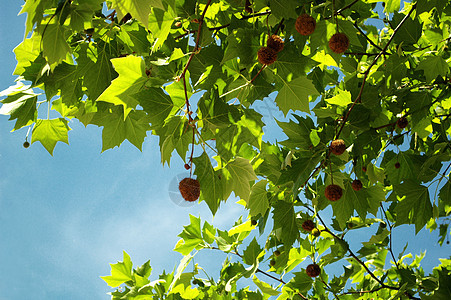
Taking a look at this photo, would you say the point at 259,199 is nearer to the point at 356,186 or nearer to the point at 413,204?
the point at 356,186

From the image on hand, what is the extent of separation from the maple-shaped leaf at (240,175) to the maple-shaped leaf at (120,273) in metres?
1.86

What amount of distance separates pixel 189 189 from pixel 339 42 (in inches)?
39.3

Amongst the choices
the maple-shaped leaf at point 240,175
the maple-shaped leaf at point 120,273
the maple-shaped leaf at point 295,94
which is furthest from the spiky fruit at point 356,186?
the maple-shaped leaf at point 120,273

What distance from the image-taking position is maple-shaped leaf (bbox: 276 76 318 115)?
2.06 metres

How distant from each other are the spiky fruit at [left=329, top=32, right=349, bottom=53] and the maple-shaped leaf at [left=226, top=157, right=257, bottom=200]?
707mm

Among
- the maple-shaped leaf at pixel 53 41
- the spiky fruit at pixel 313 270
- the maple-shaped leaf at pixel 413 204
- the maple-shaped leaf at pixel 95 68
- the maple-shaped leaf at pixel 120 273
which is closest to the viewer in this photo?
the maple-shaped leaf at pixel 53 41

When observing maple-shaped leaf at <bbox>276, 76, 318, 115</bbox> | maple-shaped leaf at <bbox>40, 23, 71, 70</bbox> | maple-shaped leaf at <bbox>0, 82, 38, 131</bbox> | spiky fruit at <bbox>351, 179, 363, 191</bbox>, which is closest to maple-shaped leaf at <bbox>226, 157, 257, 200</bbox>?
maple-shaped leaf at <bbox>276, 76, 318, 115</bbox>

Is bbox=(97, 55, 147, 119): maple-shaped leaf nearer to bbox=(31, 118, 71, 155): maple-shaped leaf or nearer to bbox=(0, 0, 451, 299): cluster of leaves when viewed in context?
bbox=(0, 0, 451, 299): cluster of leaves

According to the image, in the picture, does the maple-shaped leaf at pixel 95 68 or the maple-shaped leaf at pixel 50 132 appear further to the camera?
the maple-shaped leaf at pixel 50 132

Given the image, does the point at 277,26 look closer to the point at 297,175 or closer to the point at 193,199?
the point at 297,175

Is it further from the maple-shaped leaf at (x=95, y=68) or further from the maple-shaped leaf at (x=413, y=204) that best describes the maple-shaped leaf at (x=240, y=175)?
the maple-shaped leaf at (x=413, y=204)

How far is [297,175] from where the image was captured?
213 centimetres

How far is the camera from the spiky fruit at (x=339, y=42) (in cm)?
188

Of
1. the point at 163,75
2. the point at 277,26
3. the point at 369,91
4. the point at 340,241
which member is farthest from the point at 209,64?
the point at 340,241
